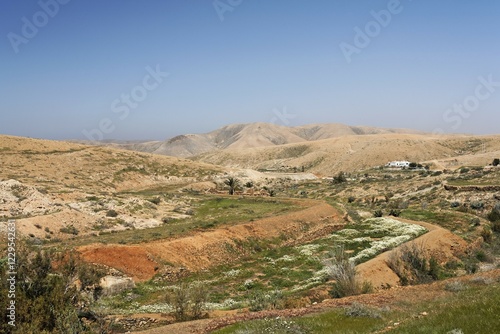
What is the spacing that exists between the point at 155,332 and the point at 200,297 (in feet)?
11.4

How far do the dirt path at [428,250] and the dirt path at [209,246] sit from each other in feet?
35.0

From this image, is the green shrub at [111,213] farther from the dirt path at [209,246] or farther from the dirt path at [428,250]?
the dirt path at [428,250]

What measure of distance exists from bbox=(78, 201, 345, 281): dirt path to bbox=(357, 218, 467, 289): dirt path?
1068 cm

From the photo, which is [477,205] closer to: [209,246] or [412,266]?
[412,266]

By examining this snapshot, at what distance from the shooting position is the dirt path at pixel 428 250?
2316 cm

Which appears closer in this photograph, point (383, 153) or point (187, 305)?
point (187, 305)

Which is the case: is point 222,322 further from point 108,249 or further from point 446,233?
point 446,233

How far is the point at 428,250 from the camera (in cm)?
2920

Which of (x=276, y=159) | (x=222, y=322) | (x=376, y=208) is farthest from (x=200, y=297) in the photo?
(x=276, y=159)

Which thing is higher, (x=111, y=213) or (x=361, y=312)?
(x=361, y=312)

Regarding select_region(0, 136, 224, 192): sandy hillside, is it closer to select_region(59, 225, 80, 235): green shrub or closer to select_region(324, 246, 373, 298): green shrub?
select_region(59, 225, 80, 235): green shrub

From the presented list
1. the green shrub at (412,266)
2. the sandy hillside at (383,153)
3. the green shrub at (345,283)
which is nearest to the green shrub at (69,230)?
the green shrub at (345,283)

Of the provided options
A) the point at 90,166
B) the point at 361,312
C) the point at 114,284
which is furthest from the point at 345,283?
the point at 90,166

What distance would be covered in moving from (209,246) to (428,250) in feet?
54.4
